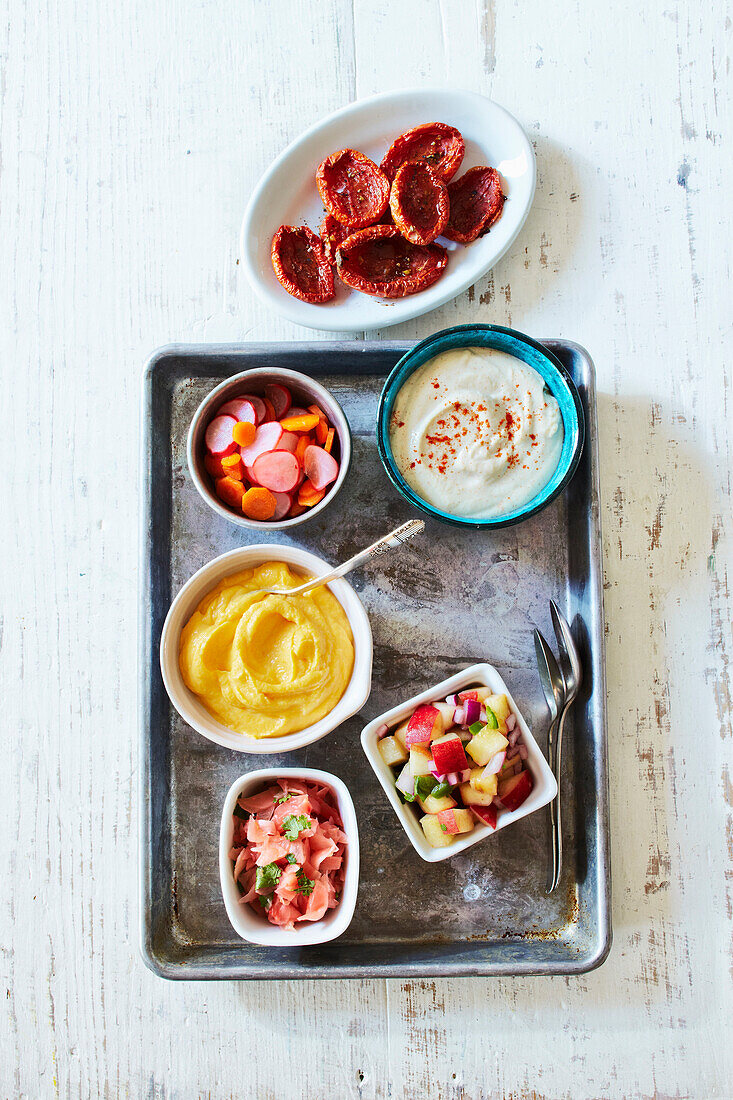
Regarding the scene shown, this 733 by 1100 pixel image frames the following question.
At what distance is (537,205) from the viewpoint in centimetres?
224

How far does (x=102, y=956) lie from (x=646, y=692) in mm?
1616

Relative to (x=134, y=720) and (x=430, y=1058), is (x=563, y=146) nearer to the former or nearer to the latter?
(x=134, y=720)

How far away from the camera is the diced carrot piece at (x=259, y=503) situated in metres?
1.90

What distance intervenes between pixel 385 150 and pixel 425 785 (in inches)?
65.3

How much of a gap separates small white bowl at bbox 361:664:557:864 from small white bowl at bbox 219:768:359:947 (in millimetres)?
106

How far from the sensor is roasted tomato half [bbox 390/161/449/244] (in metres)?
2.08

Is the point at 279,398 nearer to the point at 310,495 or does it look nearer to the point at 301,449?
the point at 301,449

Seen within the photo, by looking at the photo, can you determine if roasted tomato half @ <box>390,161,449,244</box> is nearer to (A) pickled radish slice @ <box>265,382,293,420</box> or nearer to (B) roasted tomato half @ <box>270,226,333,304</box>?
(B) roasted tomato half @ <box>270,226,333,304</box>

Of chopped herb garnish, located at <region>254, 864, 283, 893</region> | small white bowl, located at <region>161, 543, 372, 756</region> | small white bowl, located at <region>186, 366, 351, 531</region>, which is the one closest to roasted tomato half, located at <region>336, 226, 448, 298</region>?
small white bowl, located at <region>186, 366, 351, 531</region>

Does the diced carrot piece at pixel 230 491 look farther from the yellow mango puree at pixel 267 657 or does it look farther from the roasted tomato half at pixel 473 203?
the roasted tomato half at pixel 473 203

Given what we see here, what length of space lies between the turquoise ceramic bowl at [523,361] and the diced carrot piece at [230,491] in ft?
1.15

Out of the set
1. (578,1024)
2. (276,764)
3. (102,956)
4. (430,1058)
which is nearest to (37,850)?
(102,956)

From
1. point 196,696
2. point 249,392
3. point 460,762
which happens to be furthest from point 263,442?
point 460,762

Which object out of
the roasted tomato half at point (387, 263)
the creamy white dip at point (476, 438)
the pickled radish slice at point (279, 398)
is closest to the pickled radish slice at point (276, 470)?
the pickled radish slice at point (279, 398)
